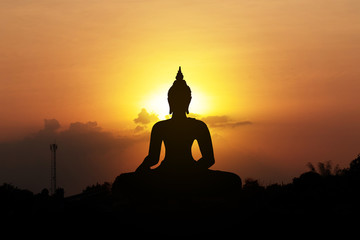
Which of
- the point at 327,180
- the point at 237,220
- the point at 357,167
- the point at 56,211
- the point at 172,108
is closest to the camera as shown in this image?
the point at 237,220

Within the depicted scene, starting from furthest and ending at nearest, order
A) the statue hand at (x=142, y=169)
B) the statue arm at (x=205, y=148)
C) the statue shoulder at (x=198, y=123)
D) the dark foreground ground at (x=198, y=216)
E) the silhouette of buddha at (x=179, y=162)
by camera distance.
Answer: the statue shoulder at (x=198, y=123), the statue arm at (x=205, y=148), the statue hand at (x=142, y=169), the silhouette of buddha at (x=179, y=162), the dark foreground ground at (x=198, y=216)

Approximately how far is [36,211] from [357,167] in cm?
1582

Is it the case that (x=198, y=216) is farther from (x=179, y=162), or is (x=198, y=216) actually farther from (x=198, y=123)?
(x=198, y=123)

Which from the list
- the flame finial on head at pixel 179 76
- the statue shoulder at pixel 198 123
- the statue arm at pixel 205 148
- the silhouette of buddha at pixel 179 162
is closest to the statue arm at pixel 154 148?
the silhouette of buddha at pixel 179 162

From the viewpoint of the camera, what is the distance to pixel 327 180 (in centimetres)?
2695

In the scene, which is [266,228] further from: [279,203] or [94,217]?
[94,217]

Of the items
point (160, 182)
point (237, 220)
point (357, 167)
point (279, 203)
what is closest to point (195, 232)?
point (237, 220)

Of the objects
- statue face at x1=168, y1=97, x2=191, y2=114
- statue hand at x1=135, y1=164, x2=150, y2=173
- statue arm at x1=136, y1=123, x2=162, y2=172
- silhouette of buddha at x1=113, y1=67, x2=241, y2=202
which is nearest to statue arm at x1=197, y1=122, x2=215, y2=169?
silhouette of buddha at x1=113, y1=67, x2=241, y2=202

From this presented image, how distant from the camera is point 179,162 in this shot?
22391mm

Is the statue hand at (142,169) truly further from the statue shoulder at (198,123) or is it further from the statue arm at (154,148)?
the statue shoulder at (198,123)

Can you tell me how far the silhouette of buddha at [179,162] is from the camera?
2167cm

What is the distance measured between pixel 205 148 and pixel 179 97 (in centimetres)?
171

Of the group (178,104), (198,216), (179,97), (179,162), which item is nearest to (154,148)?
(179,162)

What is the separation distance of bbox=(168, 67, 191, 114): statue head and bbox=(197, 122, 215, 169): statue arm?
787mm
